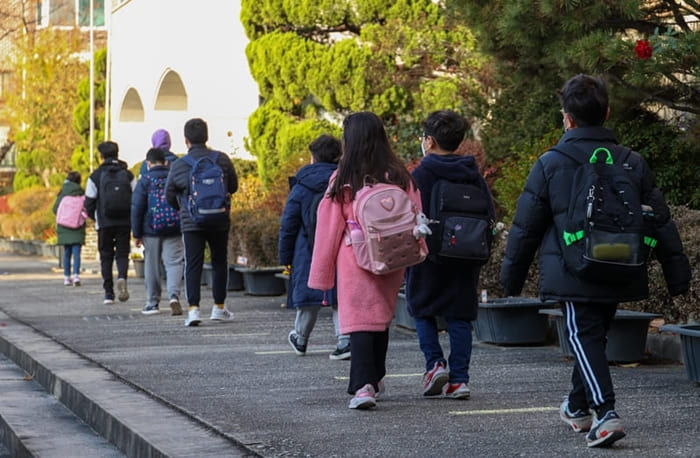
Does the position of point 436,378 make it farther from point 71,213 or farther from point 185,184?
point 71,213

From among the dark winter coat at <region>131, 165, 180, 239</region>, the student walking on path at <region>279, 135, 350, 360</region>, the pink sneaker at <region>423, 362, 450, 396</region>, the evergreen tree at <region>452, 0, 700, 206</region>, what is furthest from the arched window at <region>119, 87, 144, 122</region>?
the pink sneaker at <region>423, 362, 450, 396</region>

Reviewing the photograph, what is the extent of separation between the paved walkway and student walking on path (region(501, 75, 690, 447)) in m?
0.38

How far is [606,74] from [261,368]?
3823mm

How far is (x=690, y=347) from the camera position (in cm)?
830

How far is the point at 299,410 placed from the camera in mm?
7699

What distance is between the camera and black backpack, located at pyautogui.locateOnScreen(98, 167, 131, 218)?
1625 cm

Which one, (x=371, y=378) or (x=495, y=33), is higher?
(x=495, y=33)

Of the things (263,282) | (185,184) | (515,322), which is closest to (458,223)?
(515,322)

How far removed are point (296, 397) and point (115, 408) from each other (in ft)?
3.49

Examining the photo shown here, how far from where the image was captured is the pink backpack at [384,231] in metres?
7.48

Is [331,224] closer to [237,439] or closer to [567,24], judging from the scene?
[237,439]

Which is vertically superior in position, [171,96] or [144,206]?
[171,96]

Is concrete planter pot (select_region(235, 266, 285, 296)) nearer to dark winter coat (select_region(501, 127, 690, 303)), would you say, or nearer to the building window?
dark winter coat (select_region(501, 127, 690, 303))

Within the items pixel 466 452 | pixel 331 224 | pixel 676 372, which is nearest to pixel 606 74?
pixel 676 372
